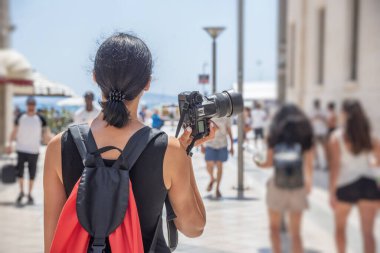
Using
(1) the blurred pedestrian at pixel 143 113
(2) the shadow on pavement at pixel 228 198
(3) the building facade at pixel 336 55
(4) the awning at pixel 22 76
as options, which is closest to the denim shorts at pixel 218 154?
(2) the shadow on pavement at pixel 228 198

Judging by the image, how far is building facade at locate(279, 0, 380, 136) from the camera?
5.04 feet

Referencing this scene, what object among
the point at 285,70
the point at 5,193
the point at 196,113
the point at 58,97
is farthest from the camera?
the point at 5,193

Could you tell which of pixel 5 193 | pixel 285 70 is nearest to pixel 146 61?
pixel 285 70

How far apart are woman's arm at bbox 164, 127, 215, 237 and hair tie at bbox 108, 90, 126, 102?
120mm

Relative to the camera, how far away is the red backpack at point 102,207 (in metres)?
0.93

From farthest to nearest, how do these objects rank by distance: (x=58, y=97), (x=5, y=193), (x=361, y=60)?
(x=5, y=193) < (x=58, y=97) < (x=361, y=60)

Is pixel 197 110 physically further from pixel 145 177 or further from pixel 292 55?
pixel 292 55

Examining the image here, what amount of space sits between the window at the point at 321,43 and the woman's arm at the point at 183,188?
643 mm

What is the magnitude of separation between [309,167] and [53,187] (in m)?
0.91

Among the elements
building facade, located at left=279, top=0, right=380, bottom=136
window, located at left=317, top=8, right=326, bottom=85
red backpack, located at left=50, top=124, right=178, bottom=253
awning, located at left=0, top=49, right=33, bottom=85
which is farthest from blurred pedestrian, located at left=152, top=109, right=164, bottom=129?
awning, located at left=0, top=49, right=33, bottom=85

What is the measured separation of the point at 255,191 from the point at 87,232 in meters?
1.04

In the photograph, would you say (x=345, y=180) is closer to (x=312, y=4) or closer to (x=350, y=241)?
(x=350, y=241)

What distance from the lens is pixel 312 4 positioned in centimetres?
164

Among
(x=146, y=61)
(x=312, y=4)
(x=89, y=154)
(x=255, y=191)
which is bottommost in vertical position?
(x=255, y=191)
